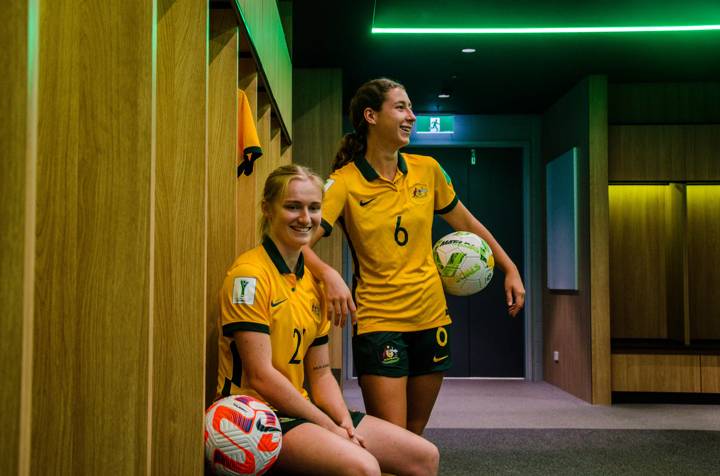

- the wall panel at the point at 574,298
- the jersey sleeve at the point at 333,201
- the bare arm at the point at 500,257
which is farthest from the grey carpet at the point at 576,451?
the jersey sleeve at the point at 333,201

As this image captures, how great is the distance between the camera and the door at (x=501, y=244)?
8.54 meters

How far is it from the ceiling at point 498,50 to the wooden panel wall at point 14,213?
429cm

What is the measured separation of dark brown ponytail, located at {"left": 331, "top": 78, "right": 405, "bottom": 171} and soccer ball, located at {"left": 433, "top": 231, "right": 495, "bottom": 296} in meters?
0.44

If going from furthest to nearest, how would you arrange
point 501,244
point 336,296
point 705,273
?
point 501,244, point 705,273, point 336,296

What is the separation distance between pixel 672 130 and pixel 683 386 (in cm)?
222

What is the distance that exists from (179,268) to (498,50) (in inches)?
183

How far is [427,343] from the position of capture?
2635mm

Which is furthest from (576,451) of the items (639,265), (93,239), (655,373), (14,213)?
(14,213)

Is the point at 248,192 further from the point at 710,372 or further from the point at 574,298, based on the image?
the point at 710,372

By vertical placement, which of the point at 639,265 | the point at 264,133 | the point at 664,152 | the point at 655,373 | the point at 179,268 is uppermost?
the point at 664,152

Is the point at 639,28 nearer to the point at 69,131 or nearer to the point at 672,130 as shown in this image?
the point at 672,130

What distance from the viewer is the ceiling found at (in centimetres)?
552

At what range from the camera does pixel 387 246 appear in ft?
8.63

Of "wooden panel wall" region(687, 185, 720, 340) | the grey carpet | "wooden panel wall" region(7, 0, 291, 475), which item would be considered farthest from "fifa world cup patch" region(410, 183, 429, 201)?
"wooden panel wall" region(687, 185, 720, 340)
